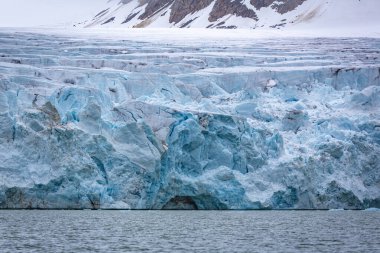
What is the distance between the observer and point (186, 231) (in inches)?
659

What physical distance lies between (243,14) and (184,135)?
136 ft

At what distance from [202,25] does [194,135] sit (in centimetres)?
4149

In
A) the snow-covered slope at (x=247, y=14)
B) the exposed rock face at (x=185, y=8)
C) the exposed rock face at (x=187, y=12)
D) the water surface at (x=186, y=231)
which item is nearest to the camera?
the water surface at (x=186, y=231)

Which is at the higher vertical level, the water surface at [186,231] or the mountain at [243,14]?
the mountain at [243,14]

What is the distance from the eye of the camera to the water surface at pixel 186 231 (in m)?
14.0

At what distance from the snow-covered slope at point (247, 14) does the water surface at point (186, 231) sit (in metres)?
30.1

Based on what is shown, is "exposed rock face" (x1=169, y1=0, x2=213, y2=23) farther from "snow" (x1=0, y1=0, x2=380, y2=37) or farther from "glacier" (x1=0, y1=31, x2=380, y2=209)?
"glacier" (x1=0, y1=31, x2=380, y2=209)

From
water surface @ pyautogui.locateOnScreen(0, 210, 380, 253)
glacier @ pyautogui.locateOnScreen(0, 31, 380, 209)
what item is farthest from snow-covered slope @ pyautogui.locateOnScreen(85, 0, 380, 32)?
water surface @ pyautogui.locateOnScreen(0, 210, 380, 253)

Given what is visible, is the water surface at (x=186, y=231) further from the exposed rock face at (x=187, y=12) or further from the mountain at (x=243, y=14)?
the exposed rock face at (x=187, y=12)

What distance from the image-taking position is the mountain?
53938mm

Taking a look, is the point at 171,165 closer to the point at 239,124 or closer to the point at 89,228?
the point at 239,124

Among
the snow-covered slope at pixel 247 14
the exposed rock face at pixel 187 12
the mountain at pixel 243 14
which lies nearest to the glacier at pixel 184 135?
the snow-covered slope at pixel 247 14

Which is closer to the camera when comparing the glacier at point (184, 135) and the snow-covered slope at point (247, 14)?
the glacier at point (184, 135)

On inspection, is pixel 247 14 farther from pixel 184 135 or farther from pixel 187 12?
pixel 184 135
